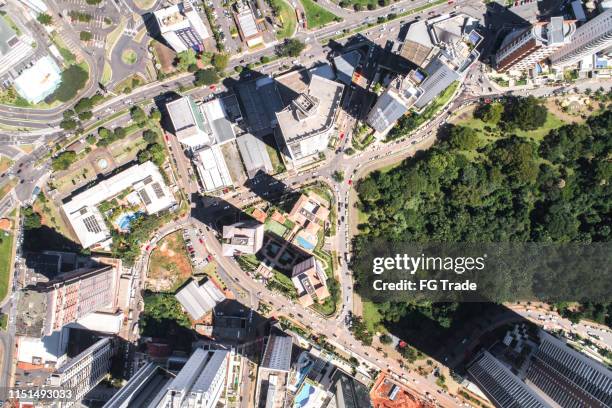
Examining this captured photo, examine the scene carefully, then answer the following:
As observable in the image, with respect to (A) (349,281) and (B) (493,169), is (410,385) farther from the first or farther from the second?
(B) (493,169)

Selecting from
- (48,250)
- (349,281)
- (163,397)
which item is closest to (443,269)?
(349,281)

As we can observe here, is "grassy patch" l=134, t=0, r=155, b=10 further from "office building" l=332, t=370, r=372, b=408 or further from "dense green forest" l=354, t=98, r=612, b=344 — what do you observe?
"office building" l=332, t=370, r=372, b=408

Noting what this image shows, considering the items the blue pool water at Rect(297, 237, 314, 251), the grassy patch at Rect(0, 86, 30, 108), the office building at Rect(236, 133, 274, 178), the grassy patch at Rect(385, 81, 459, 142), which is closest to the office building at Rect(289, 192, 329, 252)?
the blue pool water at Rect(297, 237, 314, 251)

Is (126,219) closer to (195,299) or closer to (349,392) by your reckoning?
(195,299)

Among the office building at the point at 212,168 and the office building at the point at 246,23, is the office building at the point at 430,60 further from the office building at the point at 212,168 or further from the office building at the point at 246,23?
the office building at the point at 212,168

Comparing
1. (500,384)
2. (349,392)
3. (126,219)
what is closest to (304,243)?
(349,392)

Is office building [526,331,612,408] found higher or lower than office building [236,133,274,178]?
lower

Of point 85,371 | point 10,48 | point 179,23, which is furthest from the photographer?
point 10,48
